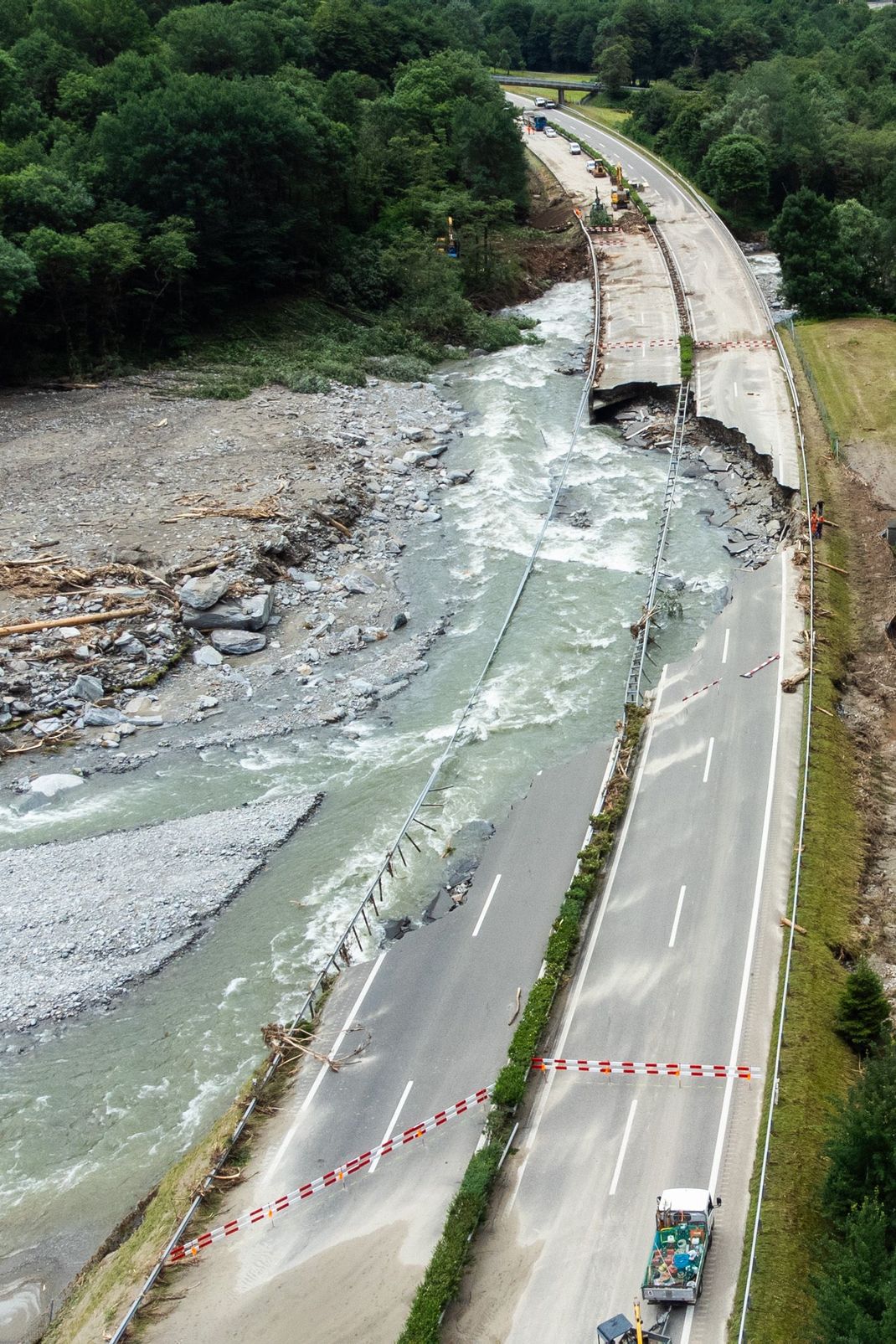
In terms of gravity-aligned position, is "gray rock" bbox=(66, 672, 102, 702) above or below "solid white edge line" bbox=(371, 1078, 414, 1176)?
above

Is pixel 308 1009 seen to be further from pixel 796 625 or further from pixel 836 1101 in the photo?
pixel 796 625

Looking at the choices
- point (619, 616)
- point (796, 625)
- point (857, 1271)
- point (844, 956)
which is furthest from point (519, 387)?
point (857, 1271)

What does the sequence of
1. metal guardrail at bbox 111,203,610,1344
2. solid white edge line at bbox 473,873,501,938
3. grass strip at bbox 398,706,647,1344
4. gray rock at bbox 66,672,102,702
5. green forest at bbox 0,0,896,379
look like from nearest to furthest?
grass strip at bbox 398,706,647,1344 → metal guardrail at bbox 111,203,610,1344 → solid white edge line at bbox 473,873,501,938 → gray rock at bbox 66,672,102,702 → green forest at bbox 0,0,896,379

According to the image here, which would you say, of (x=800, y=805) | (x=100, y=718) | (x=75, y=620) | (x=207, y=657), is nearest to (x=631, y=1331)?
(x=800, y=805)

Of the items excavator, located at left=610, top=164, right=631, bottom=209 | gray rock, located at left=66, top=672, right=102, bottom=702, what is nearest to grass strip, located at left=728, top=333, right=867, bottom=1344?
gray rock, located at left=66, top=672, right=102, bottom=702

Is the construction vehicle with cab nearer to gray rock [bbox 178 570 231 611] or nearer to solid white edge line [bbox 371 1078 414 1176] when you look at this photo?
Answer: solid white edge line [bbox 371 1078 414 1176]

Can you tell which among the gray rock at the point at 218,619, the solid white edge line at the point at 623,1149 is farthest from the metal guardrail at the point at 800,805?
the gray rock at the point at 218,619

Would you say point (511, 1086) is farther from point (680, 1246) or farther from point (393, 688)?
point (393, 688)

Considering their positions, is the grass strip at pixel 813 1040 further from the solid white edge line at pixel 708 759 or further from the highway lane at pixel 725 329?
the highway lane at pixel 725 329
